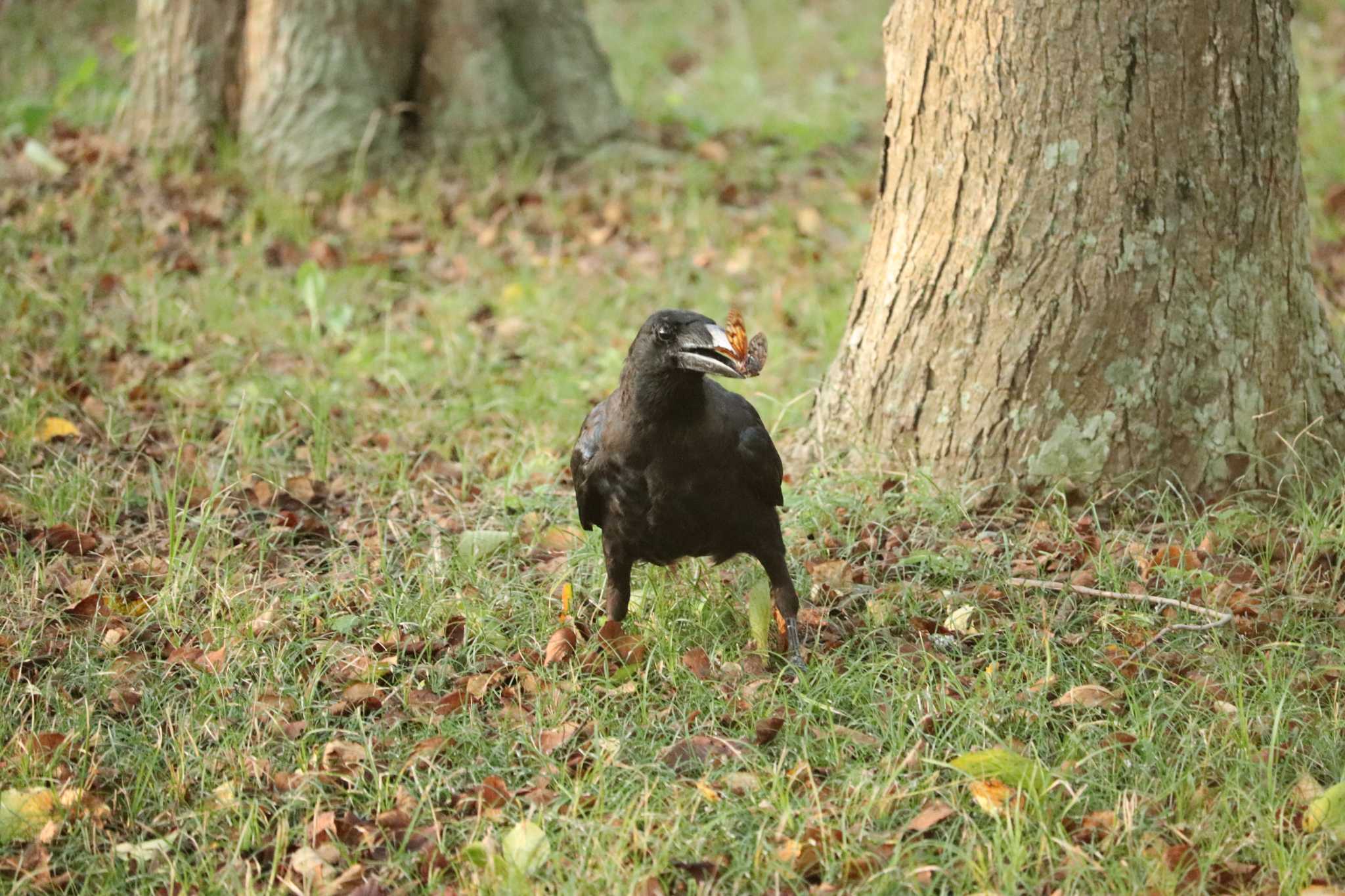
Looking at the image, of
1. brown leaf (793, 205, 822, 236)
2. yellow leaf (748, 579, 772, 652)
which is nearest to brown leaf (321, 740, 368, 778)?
yellow leaf (748, 579, 772, 652)

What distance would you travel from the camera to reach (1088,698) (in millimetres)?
3318

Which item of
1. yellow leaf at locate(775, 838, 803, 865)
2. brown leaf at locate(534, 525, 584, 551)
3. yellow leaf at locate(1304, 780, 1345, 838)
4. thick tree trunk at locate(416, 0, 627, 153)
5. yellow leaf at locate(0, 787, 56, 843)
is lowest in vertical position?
yellow leaf at locate(0, 787, 56, 843)

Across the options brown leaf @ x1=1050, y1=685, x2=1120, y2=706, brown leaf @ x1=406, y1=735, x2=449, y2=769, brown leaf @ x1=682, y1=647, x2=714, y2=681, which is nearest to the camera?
brown leaf @ x1=406, y1=735, x2=449, y2=769

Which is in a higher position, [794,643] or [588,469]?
[588,469]

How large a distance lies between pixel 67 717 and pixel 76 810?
1.28 ft

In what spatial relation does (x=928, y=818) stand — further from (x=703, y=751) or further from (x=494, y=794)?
(x=494, y=794)

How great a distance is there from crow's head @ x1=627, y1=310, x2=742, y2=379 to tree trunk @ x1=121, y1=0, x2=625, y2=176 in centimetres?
414

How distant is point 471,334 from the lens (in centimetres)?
600

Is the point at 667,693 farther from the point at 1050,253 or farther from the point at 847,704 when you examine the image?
the point at 1050,253

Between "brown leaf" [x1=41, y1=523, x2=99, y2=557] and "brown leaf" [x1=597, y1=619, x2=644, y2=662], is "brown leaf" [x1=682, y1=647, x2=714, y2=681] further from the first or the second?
"brown leaf" [x1=41, y1=523, x2=99, y2=557]

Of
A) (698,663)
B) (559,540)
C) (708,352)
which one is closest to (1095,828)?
(698,663)

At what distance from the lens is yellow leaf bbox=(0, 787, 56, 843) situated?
293 cm

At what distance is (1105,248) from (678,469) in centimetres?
161

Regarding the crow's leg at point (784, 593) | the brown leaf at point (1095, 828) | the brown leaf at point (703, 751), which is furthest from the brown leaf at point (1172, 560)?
the brown leaf at point (703, 751)
